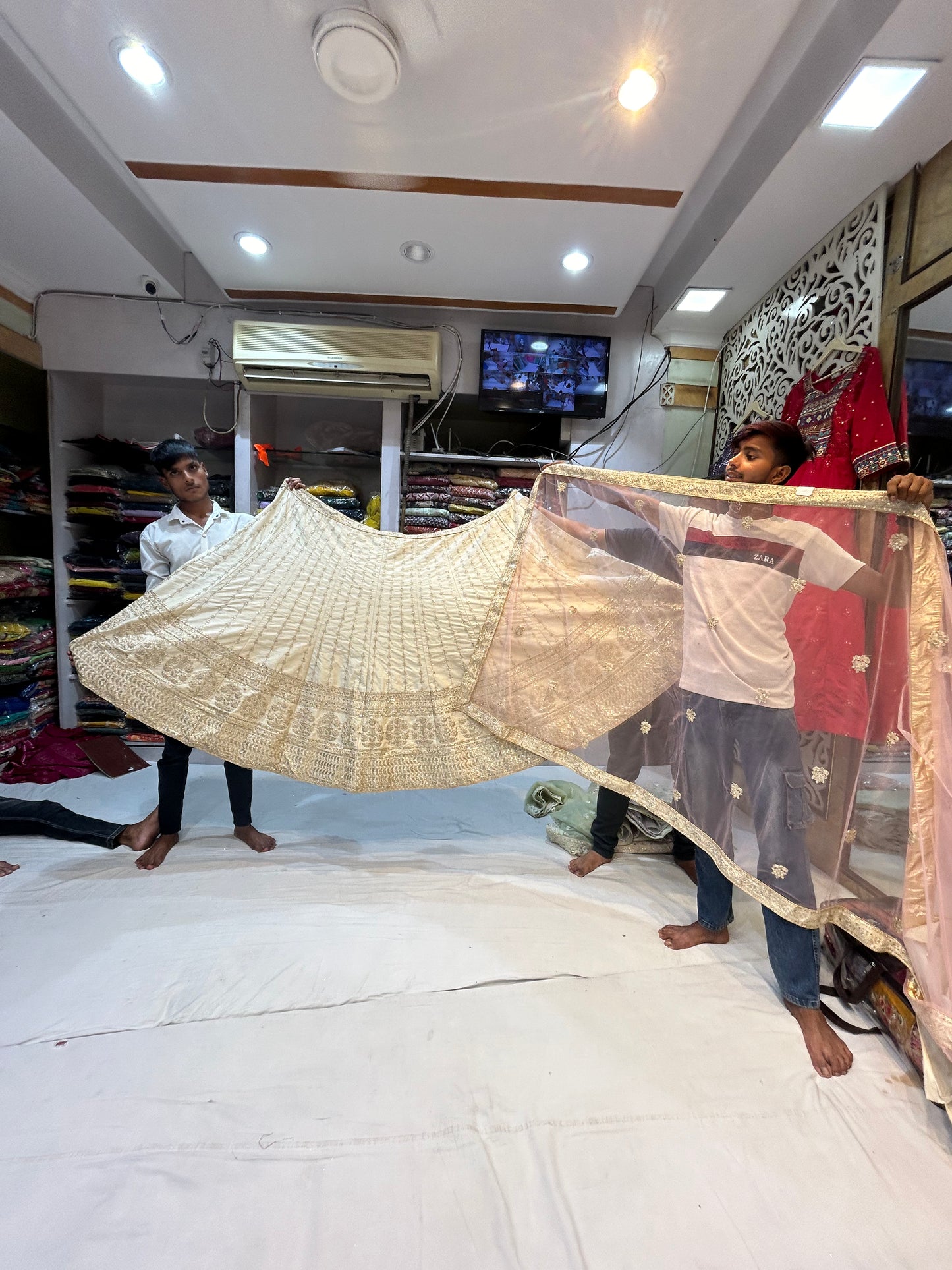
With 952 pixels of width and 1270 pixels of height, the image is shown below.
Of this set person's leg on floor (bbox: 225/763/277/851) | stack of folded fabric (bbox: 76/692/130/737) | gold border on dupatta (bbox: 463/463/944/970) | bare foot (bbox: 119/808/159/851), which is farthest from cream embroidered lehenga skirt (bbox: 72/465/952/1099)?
stack of folded fabric (bbox: 76/692/130/737)

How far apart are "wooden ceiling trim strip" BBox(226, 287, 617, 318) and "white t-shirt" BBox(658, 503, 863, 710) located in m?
1.98

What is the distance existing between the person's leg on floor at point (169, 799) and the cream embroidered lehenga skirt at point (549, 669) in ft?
0.72

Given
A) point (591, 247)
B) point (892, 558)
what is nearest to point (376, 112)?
point (591, 247)

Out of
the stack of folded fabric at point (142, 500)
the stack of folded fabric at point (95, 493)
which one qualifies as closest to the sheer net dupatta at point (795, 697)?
the stack of folded fabric at point (142, 500)

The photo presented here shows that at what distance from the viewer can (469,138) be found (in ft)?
5.71

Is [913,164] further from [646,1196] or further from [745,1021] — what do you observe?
[646,1196]

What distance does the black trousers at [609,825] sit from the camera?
1836mm

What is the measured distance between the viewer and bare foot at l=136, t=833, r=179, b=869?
178 cm

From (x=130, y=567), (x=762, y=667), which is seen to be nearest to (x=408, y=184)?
(x=762, y=667)

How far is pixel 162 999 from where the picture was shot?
4.12 feet

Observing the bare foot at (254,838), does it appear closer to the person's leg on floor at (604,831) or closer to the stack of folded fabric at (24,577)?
the person's leg on floor at (604,831)

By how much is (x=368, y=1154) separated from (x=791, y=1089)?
85 centimetres

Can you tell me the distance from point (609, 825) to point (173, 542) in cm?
183

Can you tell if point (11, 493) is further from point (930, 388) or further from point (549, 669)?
point (930, 388)
